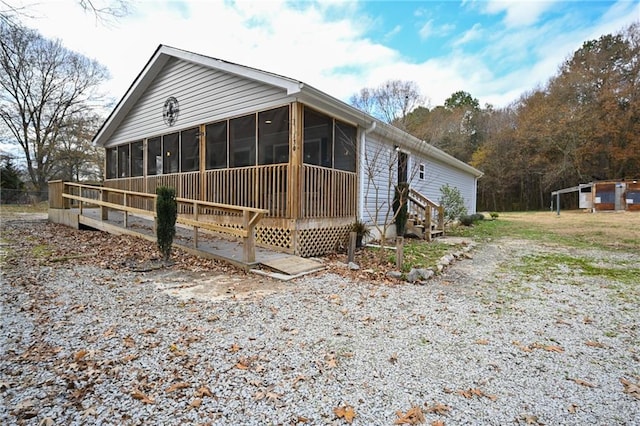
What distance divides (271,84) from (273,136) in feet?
3.72

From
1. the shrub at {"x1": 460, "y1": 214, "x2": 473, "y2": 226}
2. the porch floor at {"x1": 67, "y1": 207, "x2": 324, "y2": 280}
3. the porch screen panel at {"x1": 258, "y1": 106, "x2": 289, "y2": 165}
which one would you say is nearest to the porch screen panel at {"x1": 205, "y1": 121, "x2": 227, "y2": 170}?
the porch screen panel at {"x1": 258, "y1": 106, "x2": 289, "y2": 165}

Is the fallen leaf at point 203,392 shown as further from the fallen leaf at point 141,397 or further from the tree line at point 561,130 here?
the tree line at point 561,130

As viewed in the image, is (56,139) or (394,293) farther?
(56,139)

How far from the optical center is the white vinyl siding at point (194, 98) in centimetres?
767

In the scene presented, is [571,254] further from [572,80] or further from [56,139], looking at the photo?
[56,139]

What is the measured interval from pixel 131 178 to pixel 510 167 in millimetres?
33314

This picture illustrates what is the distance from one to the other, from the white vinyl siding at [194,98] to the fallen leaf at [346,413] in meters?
6.22

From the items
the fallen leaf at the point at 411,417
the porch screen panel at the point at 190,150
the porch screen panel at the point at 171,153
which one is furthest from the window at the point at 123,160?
the fallen leaf at the point at 411,417

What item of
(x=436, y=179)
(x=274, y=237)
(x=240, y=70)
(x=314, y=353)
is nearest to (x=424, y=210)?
(x=436, y=179)

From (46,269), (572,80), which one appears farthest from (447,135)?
(46,269)

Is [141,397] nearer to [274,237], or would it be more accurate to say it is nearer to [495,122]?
[274,237]

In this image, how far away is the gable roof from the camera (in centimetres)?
669

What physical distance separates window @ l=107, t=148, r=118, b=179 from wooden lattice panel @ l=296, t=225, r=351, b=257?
32.0 ft

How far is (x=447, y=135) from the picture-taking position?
30344 mm
